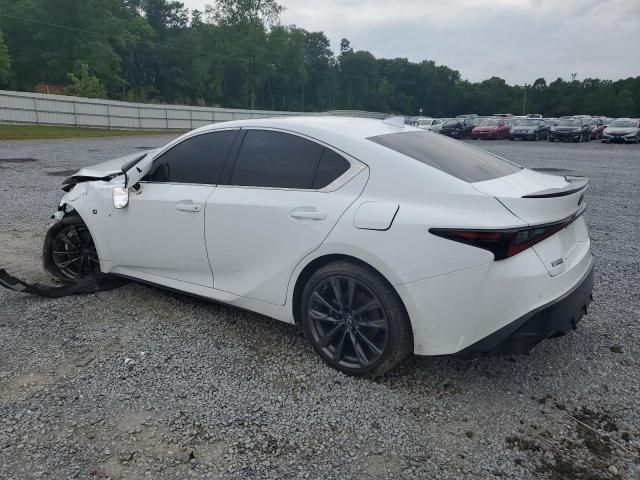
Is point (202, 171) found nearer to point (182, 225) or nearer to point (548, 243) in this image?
point (182, 225)

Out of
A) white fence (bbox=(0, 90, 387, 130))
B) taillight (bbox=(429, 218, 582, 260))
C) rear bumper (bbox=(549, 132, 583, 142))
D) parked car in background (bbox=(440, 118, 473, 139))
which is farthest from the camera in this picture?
parked car in background (bbox=(440, 118, 473, 139))

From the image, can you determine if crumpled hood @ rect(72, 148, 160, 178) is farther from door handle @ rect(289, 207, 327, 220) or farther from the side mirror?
door handle @ rect(289, 207, 327, 220)

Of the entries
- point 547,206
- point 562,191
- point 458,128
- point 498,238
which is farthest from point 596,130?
point 498,238

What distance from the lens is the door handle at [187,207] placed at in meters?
3.73

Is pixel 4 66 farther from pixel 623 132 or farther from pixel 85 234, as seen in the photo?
pixel 85 234

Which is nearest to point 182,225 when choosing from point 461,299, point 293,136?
point 293,136

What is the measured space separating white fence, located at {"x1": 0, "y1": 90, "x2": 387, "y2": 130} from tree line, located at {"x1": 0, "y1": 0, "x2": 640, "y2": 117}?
32.8 ft

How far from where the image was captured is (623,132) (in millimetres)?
29578

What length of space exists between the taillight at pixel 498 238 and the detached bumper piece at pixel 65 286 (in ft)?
10.5

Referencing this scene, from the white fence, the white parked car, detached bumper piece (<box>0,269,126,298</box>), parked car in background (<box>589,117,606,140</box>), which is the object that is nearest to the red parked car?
parked car in background (<box>589,117,606,140</box>)

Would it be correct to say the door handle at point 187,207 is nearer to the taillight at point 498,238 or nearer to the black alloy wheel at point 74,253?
the black alloy wheel at point 74,253

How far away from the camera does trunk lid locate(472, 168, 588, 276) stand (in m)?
2.79

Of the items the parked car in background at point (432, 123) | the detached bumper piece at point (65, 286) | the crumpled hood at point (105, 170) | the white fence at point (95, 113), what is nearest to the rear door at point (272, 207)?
the crumpled hood at point (105, 170)

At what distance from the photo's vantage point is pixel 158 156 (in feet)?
13.8
